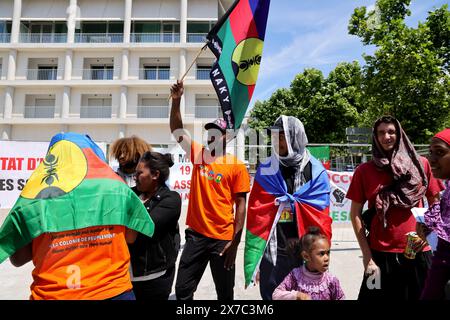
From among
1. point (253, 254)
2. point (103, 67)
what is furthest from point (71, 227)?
point (103, 67)

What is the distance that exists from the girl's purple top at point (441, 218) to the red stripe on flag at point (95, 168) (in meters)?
1.74

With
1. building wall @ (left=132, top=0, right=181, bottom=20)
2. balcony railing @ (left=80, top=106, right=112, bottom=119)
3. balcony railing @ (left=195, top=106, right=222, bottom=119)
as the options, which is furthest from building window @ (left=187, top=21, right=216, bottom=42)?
balcony railing @ (left=80, top=106, right=112, bottom=119)

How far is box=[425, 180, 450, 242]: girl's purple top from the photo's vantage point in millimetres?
1767

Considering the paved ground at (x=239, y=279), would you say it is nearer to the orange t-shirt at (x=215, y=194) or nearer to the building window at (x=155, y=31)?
the orange t-shirt at (x=215, y=194)

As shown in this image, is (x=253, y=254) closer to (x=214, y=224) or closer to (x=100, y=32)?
(x=214, y=224)

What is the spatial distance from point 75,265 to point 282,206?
1.72 meters

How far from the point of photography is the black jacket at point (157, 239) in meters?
2.23

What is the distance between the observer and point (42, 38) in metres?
27.8

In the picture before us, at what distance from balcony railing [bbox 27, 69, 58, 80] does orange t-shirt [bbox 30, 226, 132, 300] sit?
30320 mm

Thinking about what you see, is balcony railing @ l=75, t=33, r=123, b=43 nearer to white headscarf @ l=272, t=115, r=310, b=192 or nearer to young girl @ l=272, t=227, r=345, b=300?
white headscarf @ l=272, t=115, r=310, b=192

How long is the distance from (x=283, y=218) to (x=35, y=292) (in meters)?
1.90

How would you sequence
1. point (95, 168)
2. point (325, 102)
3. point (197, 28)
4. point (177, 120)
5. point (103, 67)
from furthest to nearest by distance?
1. point (103, 67)
2. point (197, 28)
3. point (325, 102)
4. point (177, 120)
5. point (95, 168)
